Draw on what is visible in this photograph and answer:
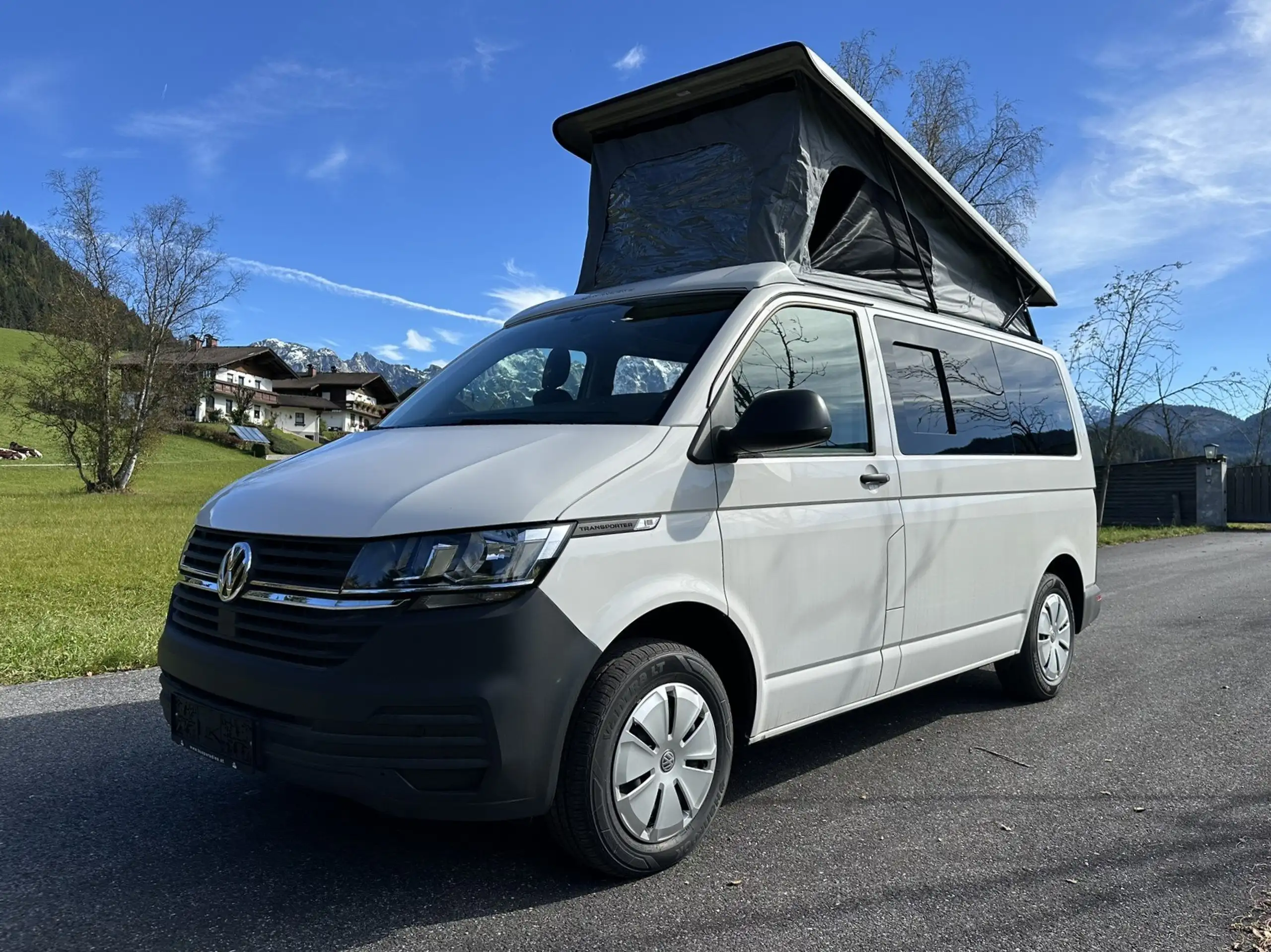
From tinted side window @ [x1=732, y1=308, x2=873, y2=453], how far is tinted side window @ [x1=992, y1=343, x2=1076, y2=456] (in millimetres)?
1561

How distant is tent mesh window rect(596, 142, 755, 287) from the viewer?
4453mm

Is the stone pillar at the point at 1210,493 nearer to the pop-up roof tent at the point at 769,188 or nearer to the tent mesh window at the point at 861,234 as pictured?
the pop-up roof tent at the point at 769,188

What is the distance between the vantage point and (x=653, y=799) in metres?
2.95

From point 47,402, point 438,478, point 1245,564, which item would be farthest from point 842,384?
point 47,402

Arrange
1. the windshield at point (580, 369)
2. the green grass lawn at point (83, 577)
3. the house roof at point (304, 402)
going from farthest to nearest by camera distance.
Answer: the house roof at point (304, 402), the green grass lawn at point (83, 577), the windshield at point (580, 369)

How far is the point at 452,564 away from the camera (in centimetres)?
262

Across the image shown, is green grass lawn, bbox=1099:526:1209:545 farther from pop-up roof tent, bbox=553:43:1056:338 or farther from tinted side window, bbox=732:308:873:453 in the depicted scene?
tinted side window, bbox=732:308:873:453

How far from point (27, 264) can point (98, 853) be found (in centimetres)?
16264

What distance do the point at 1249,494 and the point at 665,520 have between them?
37.0 m

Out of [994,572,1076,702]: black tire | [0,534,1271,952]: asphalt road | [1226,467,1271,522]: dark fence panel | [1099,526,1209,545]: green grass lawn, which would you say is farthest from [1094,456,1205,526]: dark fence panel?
[0,534,1271,952]: asphalt road

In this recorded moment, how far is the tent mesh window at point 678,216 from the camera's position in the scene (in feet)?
14.6

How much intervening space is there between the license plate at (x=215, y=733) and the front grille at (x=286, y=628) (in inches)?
8.3

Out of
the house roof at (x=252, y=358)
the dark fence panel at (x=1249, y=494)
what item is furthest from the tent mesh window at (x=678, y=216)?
the house roof at (x=252, y=358)

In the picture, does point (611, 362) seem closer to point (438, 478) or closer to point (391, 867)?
point (438, 478)
